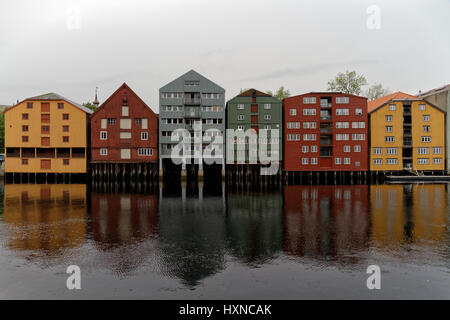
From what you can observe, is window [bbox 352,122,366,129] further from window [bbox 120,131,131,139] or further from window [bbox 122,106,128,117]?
window [bbox 122,106,128,117]

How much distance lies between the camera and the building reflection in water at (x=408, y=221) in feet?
53.0

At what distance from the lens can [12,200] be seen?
103 feet

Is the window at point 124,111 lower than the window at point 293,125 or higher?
higher

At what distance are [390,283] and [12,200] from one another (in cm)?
3460

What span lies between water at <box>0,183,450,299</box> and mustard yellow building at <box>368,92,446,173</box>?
3661 cm

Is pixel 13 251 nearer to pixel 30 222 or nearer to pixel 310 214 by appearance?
pixel 30 222

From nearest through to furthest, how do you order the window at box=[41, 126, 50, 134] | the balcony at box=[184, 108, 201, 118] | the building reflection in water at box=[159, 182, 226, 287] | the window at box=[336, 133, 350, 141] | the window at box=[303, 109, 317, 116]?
1. the building reflection in water at box=[159, 182, 226, 287]
2. the balcony at box=[184, 108, 201, 118]
3. the window at box=[41, 126, 50, 134]
4. the window at box=[336, 133, 350, 141]
5. the window at box=[303, 109, 317, 116]

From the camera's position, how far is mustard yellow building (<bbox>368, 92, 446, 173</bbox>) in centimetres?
5931

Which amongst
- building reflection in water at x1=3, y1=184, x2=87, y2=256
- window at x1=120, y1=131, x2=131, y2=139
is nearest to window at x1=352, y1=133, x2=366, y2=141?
window at x1=120, y1=131, x2=131, y2=139

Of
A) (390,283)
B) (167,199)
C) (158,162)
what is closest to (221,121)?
(158,162)

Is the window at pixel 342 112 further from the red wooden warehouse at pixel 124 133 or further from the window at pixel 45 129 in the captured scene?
the window at pixel 45 129

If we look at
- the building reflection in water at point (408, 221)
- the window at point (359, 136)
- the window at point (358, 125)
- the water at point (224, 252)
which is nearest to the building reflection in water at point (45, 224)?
the water at point (224, 252)

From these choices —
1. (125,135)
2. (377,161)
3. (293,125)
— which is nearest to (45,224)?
(125,135)

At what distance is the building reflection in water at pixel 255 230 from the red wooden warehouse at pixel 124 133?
31709 mm
